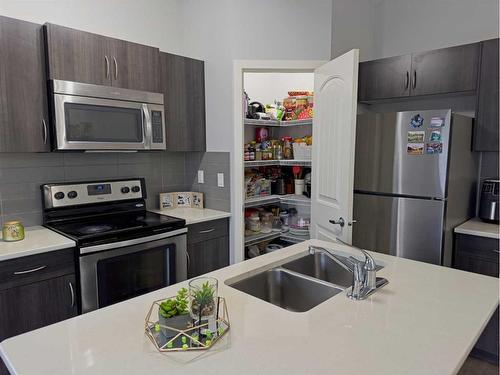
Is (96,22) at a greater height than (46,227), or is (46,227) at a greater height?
(96,22)

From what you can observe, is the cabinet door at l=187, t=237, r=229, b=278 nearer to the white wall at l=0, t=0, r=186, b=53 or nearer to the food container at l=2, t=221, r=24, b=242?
the food container at l=2, t=221, r=24, b=242

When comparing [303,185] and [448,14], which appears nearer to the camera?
[448,14]

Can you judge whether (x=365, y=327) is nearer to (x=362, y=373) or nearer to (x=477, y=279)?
(x=362, y=373)

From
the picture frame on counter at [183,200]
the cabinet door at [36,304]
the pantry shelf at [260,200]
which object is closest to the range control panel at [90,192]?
the picture frame on counter at [183,200]

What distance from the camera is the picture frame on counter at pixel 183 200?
301cm

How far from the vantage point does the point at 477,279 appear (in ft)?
4.82

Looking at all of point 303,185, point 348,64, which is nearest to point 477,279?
point 348,64

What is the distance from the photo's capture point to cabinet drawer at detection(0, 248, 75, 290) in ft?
5.80

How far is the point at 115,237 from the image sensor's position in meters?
2.14

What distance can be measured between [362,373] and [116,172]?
7.86 feet

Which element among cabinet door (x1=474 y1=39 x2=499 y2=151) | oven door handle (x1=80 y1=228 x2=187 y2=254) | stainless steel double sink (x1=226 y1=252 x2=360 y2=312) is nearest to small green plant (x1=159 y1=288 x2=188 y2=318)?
stainless steel double sink (x1=226 y1=252 x2=360 y2=312)

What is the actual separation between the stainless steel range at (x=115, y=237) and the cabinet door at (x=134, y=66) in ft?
2.42

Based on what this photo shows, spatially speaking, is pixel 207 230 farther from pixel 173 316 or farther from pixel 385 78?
→ pixel 385 78

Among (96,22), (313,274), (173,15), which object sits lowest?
(313,274)
